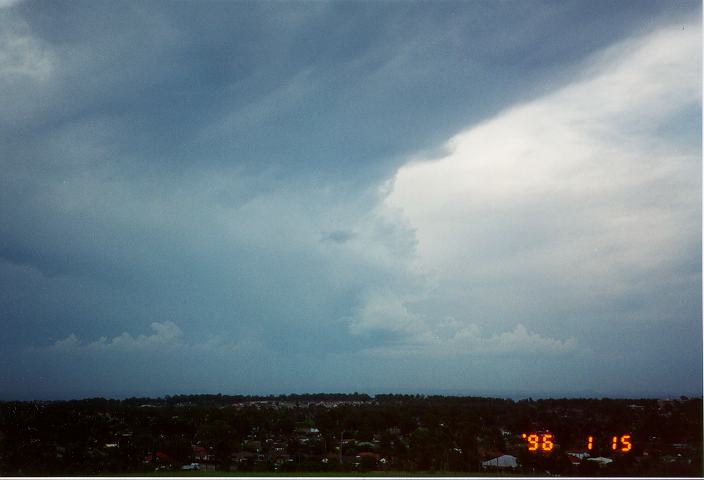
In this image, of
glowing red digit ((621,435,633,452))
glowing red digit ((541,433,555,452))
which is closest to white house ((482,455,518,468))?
glowing red digit ((541,433,555,452))

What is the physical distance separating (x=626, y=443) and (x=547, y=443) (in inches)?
34.2

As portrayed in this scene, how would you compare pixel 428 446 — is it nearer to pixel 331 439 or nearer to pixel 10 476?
pixel 331 439

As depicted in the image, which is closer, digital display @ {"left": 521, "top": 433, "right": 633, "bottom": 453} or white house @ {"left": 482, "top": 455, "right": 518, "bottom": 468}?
digital display @ {"left": 521, "top": 433, "right": 633, "bottom": 453}

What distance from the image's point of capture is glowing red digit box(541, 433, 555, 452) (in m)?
6.97

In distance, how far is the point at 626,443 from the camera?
6719mm

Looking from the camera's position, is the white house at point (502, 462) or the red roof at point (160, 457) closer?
the white house at point (502, 462)

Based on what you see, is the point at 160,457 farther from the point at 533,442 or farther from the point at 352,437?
the point at 533,442

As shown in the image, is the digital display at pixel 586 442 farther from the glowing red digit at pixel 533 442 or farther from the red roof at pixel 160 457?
the red roof at pixel 160 457

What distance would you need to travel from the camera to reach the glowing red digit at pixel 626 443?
6.69 metres

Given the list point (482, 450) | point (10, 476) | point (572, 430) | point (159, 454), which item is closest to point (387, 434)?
point (482, 450)

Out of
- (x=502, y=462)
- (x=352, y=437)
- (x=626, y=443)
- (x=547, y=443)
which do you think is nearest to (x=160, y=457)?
(x=352, y=437)

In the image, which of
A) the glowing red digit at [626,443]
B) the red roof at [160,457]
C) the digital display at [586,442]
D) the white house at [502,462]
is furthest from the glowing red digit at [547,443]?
the red roof at [160,457]

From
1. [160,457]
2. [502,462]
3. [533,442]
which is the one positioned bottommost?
[160,457]

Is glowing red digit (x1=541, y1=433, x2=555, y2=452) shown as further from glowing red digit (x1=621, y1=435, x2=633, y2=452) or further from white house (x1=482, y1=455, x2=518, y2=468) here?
glowing red digit (x1=621, y1=435, x2=633, y2=452)
